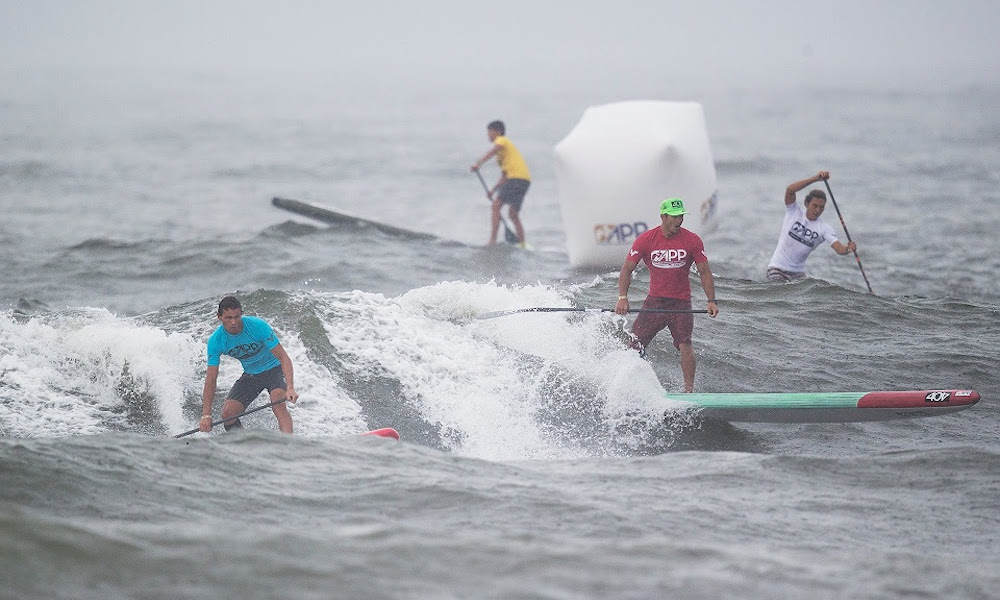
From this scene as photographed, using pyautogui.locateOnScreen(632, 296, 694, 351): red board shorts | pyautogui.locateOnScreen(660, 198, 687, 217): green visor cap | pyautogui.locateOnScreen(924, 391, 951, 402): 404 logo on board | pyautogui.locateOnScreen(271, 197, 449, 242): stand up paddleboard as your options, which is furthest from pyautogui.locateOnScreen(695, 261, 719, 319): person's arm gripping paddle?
pyautogui.locateOnScreen(271, 197, 449, 242): stand up paddleboard

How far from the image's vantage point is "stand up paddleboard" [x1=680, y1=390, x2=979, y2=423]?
798cm

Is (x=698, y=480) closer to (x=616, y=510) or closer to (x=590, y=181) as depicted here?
(x=616, y=510)

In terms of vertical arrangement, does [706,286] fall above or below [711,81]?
below

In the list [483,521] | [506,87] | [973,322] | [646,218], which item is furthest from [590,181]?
[506,87]

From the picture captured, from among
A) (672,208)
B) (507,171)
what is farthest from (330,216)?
(672,208)

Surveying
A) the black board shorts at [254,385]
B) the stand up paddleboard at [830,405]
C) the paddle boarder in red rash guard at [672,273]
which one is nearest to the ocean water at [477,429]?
the stand up paddleboard at [830,405]

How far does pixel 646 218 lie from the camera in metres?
12.7

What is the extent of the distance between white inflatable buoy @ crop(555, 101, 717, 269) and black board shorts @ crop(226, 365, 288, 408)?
567cm

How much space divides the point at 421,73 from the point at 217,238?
82000mm

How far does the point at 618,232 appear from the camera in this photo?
1288 cm

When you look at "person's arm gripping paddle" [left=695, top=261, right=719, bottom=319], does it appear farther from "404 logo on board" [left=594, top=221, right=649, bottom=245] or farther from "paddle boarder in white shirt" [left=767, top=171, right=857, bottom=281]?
"404 logo on board" [left=594, top=221, right=649, bottom=245]

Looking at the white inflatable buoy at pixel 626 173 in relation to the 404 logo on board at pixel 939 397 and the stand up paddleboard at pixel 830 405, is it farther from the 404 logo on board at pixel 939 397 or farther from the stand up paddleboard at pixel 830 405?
the 404 logo on board at pixel 939 397

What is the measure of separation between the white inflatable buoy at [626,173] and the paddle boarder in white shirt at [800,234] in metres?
1.74

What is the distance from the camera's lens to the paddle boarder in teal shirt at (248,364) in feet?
25.1
